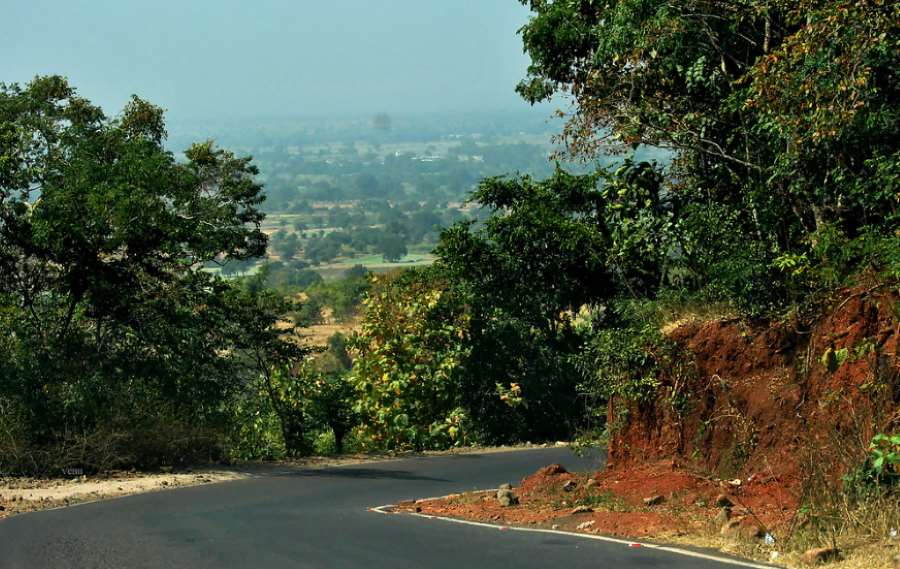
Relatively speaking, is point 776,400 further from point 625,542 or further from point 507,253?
point 507,253

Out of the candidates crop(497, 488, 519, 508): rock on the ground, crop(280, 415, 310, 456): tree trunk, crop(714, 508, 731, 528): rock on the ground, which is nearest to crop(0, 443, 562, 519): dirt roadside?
crop(280, 415, 310, 456): tree trunk

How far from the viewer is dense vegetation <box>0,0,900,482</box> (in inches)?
628

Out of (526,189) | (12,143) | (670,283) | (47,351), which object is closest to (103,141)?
(12,143)

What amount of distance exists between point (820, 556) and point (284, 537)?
20.0ft

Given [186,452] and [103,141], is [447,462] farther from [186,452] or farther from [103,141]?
[103,141]

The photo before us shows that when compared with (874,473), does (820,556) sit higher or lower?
lower

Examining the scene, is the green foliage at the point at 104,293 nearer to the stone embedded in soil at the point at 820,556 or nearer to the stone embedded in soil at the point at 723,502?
the stone embedded in soil at the point at 723,502

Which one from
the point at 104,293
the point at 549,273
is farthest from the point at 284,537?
the point at 549,273

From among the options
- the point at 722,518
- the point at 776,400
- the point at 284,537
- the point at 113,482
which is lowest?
the point at 113,482

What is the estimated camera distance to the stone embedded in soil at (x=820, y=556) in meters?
11.5

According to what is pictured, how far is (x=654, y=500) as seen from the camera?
14891mm

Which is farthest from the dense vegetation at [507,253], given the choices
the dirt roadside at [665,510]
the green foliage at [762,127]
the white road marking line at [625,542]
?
the white road marking line at [625,542]

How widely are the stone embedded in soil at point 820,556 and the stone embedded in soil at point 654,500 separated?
10.9 feet

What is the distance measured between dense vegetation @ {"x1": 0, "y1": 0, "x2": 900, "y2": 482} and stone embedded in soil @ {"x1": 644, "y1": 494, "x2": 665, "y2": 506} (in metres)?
1.97
